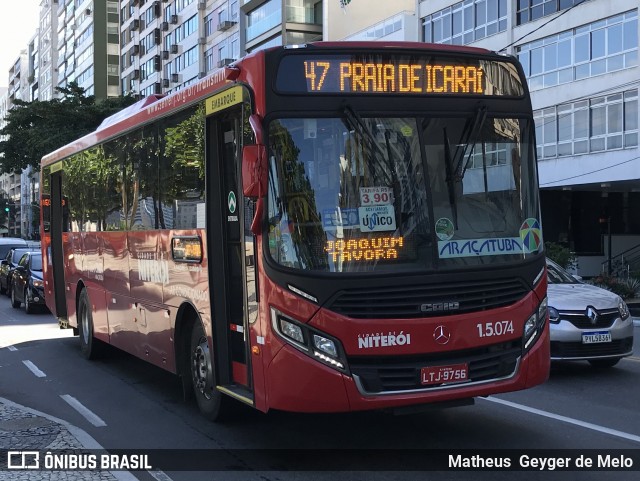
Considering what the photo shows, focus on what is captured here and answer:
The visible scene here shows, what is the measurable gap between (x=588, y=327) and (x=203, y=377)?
489 cm

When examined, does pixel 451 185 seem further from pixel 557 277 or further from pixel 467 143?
pixel 557 277

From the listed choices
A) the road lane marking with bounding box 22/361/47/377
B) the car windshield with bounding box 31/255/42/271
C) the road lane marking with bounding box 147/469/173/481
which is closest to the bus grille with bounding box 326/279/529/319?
the road lane marking with bounding box 147/469/173/481

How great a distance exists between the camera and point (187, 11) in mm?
65812

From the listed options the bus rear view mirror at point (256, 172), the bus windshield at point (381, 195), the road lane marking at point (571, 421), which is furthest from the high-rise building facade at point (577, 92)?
the bus rear view mirror at point (256, 172)

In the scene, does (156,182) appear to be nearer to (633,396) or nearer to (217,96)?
(217,96)

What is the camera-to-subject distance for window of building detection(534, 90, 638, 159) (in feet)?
102

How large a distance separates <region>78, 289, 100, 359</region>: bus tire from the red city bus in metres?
5.44

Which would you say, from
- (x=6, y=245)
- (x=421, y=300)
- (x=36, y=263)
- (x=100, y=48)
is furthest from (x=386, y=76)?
(x=100, y=48)

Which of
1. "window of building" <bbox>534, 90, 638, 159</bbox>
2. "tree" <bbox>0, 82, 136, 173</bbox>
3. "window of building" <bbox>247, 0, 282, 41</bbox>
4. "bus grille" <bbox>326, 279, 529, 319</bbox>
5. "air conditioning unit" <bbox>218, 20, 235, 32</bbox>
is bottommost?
"bus grille" <bbox>326, 279, 529, 319</bbox>

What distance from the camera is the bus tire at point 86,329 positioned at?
40.3ft

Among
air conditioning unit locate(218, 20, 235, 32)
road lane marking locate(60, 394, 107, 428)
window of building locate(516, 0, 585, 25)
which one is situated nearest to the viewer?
road lane marking locate(60, 394, 107, 428)

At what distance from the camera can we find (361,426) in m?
7.57

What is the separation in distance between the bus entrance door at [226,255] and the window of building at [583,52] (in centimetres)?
2723

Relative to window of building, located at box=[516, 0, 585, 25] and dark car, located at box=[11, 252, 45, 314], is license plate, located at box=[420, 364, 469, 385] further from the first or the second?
window of building, located at box=[516, 0, 585, 25]
